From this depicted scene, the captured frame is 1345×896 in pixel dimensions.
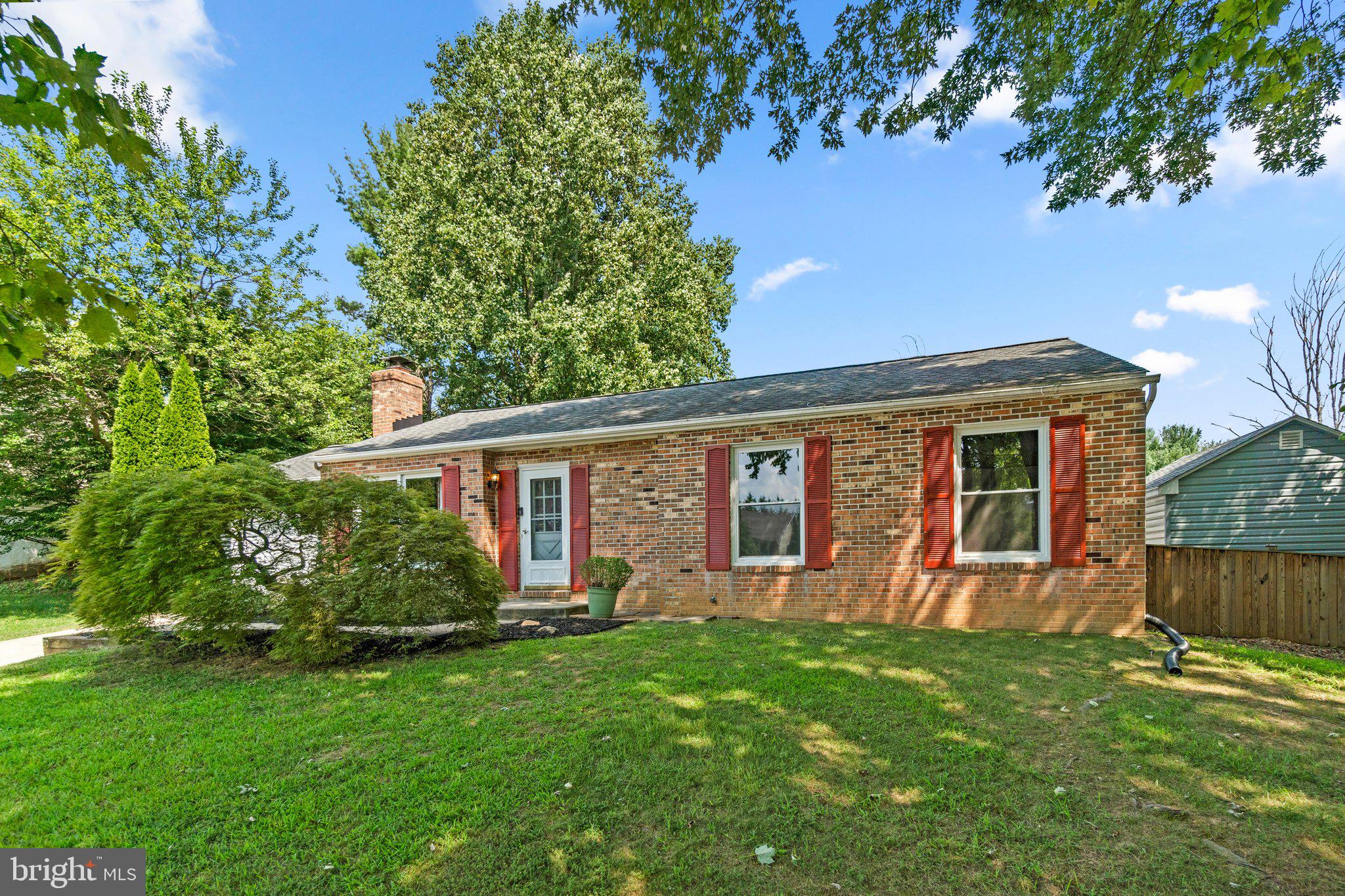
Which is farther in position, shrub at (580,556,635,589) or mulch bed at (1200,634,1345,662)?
shrub at (580,556,635,589)

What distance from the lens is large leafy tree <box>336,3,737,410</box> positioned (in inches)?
740

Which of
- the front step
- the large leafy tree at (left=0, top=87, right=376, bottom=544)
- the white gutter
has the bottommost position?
the front step

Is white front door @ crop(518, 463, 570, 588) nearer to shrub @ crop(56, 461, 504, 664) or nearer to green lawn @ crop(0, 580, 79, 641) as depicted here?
shrub @ crop(56, 461, 504, 664)

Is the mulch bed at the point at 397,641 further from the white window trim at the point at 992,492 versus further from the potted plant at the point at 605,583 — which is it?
the white window trim at the point at 992,492

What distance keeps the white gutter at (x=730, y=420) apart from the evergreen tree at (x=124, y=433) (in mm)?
4661

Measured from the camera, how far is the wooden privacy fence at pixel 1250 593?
766cm

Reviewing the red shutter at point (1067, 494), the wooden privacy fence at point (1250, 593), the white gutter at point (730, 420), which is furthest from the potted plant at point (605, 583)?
the wooden privacy fence at point (1250, 593)

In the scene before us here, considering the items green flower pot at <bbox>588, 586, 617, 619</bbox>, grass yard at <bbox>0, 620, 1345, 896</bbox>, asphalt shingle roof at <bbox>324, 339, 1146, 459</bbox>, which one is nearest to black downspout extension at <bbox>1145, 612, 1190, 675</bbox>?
grass yard at <bbox>0, 620, 1345, 896</bbox>

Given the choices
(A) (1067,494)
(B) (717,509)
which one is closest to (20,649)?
(B) (717,509)

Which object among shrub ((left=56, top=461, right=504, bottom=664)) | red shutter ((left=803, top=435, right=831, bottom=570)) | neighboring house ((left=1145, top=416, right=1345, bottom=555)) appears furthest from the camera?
neighboring house ((left=1145, top=416, right=1345, bottom=555))

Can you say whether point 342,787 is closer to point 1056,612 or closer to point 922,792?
point 922,792

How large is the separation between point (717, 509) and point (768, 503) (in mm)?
726

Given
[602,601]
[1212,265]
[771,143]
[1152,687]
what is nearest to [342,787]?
[602,601]

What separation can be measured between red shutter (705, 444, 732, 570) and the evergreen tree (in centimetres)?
1277
